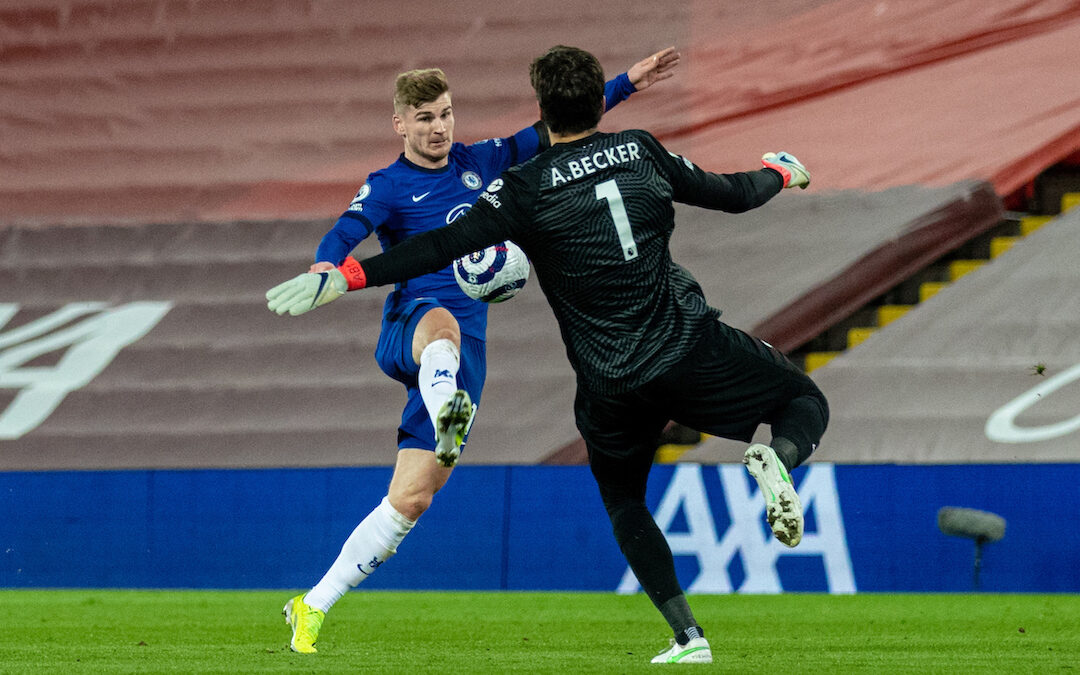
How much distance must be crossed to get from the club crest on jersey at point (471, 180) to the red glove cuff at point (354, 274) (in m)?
1.40

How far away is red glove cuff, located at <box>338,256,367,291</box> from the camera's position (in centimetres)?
423

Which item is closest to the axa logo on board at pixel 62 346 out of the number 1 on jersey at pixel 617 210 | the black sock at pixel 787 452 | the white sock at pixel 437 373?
the white sock at pixel 437 373

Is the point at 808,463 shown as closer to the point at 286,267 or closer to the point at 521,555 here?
the point at 521,555

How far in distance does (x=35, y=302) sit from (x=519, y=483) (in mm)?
5312

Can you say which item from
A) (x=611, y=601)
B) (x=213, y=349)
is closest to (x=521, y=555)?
(x=611, y=601)

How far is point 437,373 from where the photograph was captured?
199 inches

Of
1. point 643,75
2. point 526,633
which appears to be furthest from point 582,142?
point 526,633

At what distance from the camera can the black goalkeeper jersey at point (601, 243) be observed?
427cm

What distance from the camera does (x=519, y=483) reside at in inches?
391

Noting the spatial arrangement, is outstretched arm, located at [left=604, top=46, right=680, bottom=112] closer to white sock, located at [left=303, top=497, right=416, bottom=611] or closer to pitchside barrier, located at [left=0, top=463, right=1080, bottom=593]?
white sock, located at [left=303, top=497, right=416, bottom=611]

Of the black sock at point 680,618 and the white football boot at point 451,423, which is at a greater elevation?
the white football boot at point 451,423

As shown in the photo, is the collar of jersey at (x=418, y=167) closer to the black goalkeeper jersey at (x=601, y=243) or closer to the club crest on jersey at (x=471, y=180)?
the club crest on jersey at (x=471, y=180)

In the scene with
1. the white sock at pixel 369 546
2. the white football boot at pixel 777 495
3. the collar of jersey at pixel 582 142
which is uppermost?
the collar of jersey at pixel 582 142

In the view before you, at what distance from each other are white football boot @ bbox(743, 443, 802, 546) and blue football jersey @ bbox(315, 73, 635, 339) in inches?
63.9
